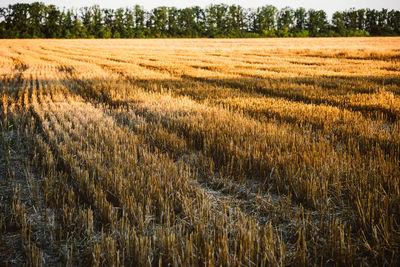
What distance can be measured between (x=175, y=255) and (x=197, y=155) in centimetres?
224

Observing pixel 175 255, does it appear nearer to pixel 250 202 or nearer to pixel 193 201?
pixel 193 201

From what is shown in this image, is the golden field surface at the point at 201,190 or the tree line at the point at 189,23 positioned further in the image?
the tree line at the point at 189,23

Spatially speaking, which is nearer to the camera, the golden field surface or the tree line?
the golden field surface

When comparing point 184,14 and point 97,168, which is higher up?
point 184,14

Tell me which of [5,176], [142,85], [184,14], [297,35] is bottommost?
[5,176]

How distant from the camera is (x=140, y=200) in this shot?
265cm

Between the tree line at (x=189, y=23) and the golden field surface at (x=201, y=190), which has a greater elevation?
the tree line at (x=189, y=23)

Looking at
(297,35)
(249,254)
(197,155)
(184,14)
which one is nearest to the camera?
(249,254)

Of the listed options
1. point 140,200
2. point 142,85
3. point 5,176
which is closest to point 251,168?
point 140,200

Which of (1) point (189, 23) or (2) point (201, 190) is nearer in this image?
(2) point (201, 190)

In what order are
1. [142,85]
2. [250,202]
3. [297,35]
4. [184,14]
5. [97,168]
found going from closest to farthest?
[250,202], [97,168], [142,85], [297,35], [184,14]

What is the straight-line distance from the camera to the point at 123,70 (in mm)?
14180

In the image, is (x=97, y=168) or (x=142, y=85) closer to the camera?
(x=97, y=168)

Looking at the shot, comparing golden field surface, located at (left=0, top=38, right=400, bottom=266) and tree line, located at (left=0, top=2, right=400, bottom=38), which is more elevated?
tree line, located at (left=0, top=2, right=400, bottom=38)
